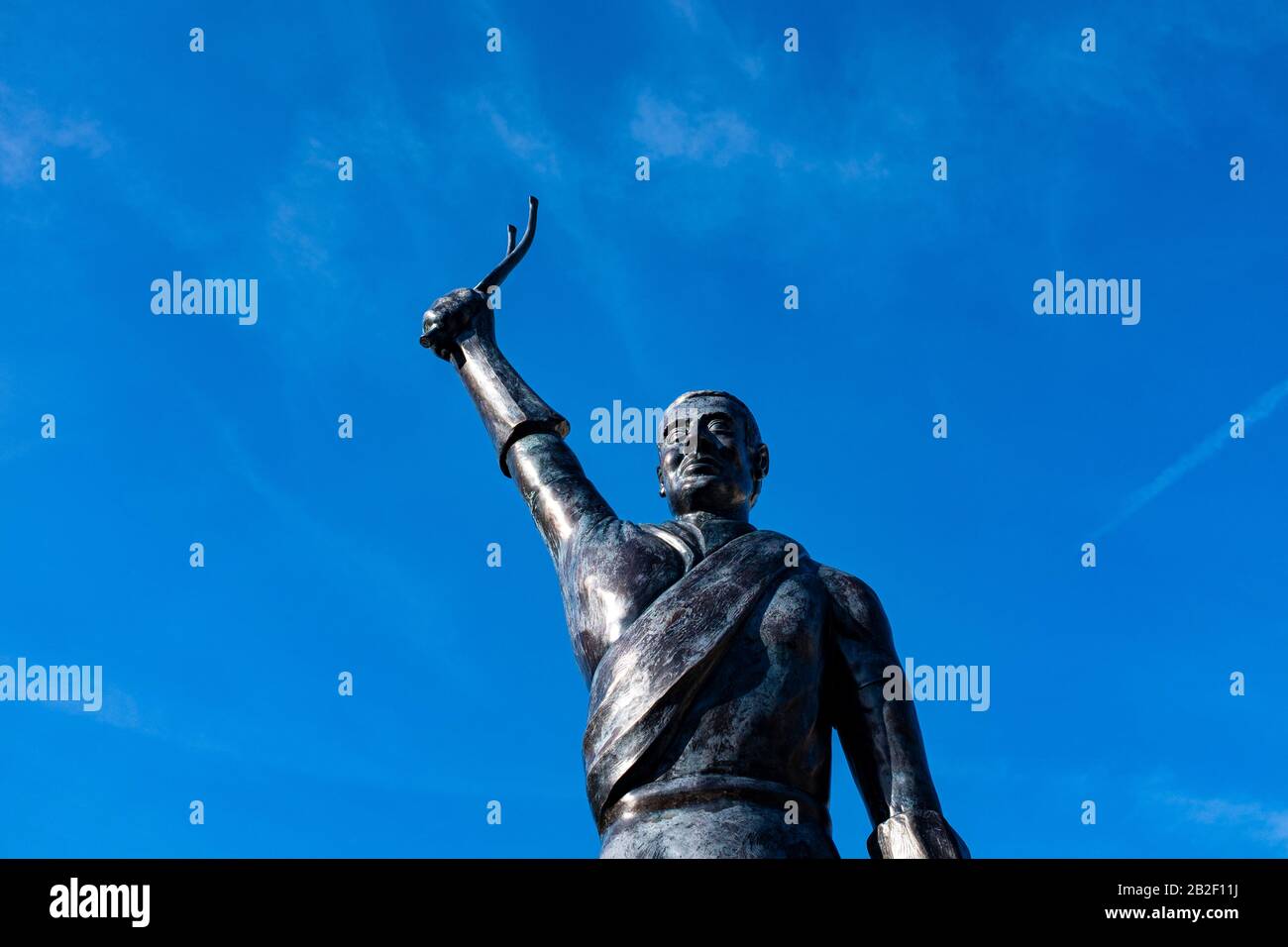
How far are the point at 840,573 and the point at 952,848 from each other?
1.73m

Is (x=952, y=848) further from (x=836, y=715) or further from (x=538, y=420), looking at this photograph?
(x=538, y=420)

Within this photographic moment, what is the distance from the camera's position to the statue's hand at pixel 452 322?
428 inches

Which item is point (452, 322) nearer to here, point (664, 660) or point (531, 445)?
point (531, 445)

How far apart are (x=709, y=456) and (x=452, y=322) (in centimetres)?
190

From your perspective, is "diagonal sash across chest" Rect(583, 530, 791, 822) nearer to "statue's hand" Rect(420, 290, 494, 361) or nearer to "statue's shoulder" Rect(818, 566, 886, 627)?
"statue's shoulder" Rect(818, 566, 886, 627)

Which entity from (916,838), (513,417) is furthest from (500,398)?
(916,838)

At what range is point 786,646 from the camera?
9016 mm

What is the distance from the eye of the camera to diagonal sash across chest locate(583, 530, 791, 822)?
862 cm

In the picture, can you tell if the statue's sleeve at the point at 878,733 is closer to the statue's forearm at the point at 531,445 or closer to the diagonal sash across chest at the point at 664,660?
the diagonal sash across chest at the point at 664,660

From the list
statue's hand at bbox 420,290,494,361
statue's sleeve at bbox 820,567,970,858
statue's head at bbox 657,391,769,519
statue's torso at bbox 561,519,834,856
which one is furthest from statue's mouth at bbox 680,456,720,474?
statue's hand at bbox 420,290,494,361

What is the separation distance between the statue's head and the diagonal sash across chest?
64 cm

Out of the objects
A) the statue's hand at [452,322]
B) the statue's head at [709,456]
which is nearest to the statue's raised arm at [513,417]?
the statue's hand at [452,322]

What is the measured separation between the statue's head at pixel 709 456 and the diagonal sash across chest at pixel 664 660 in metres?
0.64

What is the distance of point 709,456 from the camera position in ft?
33.0
